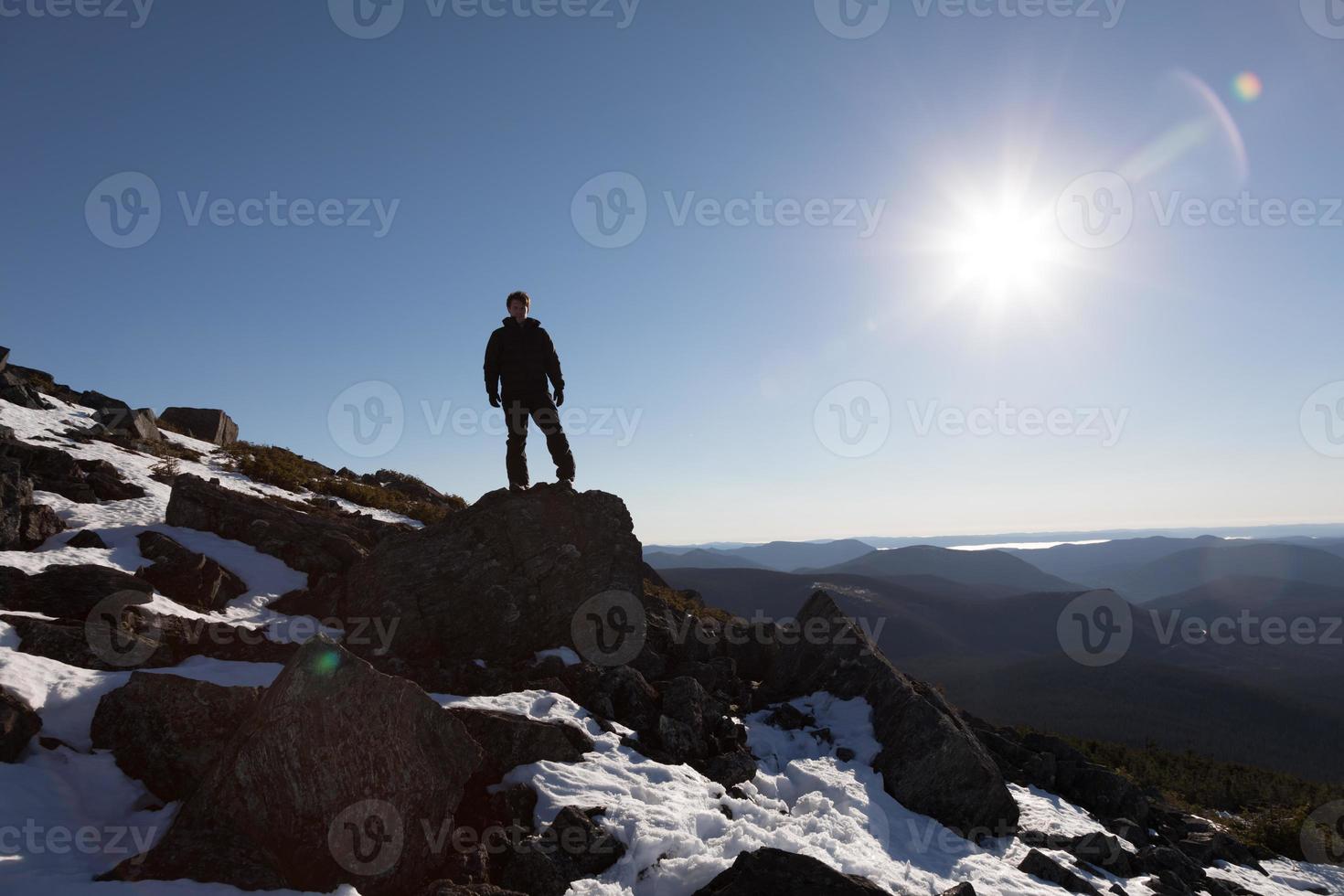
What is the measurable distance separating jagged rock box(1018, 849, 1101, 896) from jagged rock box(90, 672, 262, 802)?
13802 millimetres

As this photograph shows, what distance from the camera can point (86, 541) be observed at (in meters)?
11.9

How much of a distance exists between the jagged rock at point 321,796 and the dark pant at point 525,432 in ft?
25.2

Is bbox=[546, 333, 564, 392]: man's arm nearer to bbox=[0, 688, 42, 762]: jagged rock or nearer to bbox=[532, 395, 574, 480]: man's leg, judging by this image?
bbox=[532, 395, 574, 480]: man's leg

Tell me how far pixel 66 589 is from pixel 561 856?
914 cm

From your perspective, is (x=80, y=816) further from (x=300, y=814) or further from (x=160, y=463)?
(x=160, y=463)

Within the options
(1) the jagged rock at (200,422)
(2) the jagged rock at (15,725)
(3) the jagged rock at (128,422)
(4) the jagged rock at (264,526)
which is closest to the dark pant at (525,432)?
(4) the jagged rock at (264,526)

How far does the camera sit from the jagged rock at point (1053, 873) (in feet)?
38.4

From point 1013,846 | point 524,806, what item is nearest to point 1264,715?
point 1013,846

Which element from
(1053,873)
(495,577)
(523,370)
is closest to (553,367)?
(523,370)

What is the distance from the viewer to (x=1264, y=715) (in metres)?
154

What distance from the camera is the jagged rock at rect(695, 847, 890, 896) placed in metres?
7.55

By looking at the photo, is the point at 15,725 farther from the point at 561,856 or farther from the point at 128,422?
the point at 128,422

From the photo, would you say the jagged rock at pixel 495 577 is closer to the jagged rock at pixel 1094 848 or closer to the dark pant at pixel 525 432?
the dark pant at pixel 525 432

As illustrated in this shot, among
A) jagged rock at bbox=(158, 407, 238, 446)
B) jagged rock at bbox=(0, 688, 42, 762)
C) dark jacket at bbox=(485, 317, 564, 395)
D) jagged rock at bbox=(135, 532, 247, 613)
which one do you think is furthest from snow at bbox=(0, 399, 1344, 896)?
jagged rock at bbox=(158, 407, 238, 446)
